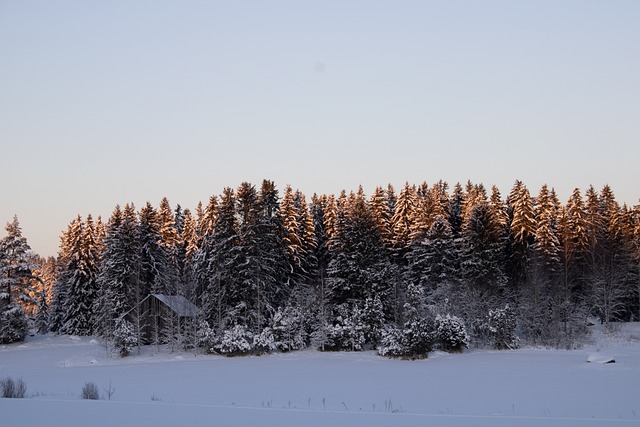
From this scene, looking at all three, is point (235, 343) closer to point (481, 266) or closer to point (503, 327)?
point (503, 327)

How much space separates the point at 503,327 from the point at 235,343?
19953 millimetres

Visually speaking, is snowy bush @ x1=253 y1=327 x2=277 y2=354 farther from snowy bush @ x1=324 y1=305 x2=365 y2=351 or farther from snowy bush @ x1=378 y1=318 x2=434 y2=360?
snowy bush @ x1=378 y1=318 x2=434 y2=360

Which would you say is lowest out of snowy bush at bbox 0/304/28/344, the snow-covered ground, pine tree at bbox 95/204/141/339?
the snow-covered ground

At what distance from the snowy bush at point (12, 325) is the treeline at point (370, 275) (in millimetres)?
2206

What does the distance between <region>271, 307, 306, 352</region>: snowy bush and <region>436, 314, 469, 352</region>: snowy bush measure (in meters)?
11.2

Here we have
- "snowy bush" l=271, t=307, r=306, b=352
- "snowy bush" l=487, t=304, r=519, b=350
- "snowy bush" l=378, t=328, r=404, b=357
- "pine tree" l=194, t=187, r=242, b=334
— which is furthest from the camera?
"pine tree" l=194, t=187, r=242, b=334

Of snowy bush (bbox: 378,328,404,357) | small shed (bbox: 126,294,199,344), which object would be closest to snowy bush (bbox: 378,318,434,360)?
snowy bush (bbox: 378,328,404,357)

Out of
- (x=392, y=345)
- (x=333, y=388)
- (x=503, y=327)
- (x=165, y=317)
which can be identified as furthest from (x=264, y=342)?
(x=333, y=388)

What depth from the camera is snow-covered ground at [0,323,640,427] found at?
453 inches

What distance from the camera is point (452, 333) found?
43.9m

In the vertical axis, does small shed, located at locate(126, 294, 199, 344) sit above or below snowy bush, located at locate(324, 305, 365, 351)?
above

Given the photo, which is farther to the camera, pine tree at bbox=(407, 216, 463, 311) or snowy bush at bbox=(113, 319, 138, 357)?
pine tree at bbox=(407, 216, 463, 311)

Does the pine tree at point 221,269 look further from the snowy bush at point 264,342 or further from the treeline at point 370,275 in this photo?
the snowy bush at point 264,342

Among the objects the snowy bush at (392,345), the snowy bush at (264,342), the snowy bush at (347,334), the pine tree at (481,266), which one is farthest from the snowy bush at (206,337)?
the pine tree at (481,266)
